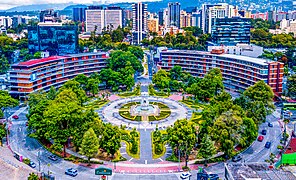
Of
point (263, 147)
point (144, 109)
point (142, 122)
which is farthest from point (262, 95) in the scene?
point (144, 109)

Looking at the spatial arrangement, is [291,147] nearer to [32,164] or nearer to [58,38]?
[32,164]

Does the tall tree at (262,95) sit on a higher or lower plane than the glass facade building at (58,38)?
lower

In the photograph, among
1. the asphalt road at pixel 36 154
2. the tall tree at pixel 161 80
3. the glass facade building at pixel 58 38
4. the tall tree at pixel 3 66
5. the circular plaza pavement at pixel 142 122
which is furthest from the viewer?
the tall tree at pixel 3 66

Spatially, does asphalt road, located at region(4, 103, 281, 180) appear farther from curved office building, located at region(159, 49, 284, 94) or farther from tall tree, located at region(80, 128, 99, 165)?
curved office building, located at region(159, 49, 284, 94)

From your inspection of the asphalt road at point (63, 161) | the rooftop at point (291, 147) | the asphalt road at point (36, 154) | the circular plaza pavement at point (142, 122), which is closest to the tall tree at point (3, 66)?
the circular plaza pavement at point (142, 122)

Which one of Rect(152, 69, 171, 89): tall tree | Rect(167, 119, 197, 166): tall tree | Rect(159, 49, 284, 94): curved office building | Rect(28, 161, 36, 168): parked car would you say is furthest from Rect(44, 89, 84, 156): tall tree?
Rect(159, 49, 284, 94): curved office building

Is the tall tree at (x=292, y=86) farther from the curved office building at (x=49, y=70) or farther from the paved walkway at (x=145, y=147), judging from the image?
the curved office building at (x=49, y=70)

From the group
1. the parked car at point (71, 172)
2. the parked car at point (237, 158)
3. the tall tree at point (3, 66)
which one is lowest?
the parked car at point (71, 172)
